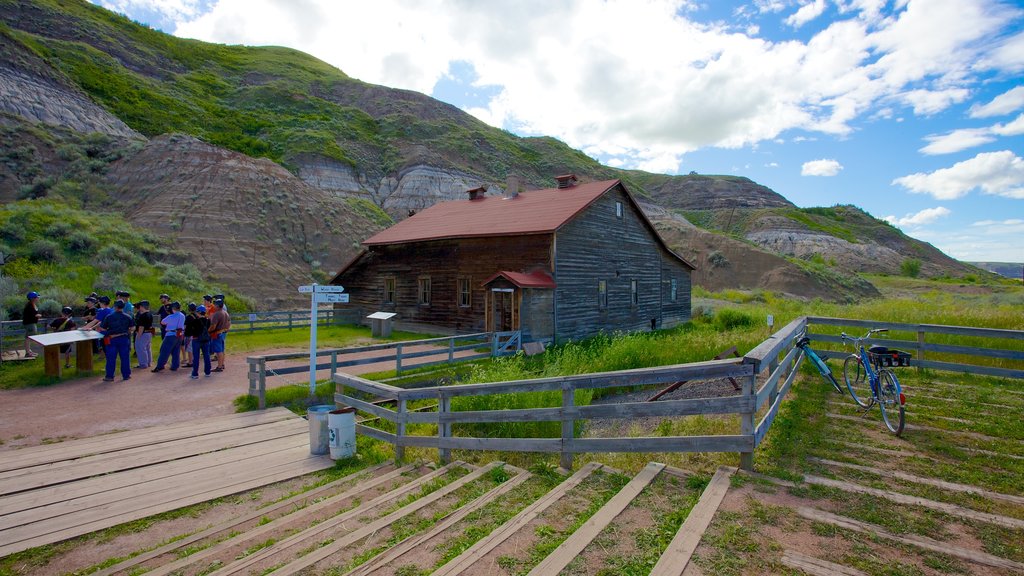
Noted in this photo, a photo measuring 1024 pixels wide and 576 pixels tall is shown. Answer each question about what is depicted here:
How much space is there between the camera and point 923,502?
3752 millimetres

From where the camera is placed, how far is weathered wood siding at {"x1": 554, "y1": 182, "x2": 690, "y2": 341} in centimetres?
1927

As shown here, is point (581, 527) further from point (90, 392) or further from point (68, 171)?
point (68, 171)

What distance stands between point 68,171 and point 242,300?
18.8 meters

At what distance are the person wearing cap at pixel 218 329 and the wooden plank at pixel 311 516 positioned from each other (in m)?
9.54

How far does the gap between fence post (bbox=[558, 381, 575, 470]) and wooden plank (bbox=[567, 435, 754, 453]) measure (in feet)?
1.10

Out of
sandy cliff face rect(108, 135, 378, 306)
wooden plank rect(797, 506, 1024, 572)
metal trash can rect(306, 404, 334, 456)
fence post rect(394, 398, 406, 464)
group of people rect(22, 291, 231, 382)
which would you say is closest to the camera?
wooden plank rect(797, 506, 1024, 572)

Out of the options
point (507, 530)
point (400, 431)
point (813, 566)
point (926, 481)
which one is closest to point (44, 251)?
point (400, 431)

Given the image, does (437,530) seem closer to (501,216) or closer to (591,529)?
(591,529)

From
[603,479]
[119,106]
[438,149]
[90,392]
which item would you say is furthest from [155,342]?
[438,149]

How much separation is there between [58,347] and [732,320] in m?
26.6

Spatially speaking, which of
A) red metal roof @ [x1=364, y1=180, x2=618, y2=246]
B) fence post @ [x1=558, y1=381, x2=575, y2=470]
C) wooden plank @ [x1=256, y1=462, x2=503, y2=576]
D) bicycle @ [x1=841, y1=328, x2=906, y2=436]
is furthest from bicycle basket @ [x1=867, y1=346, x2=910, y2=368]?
red metal roof @ [x1=364, y1=180, x2=618, y2=246]

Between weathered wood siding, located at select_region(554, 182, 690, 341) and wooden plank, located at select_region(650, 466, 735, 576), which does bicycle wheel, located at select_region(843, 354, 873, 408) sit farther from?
weathered wood siding, located at select_region(554, 182, 690, 341)

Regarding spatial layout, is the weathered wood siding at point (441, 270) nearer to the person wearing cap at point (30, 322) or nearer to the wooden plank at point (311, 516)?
the person wearing cap at point (30, 322)

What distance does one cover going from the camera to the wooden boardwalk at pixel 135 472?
4.93m
